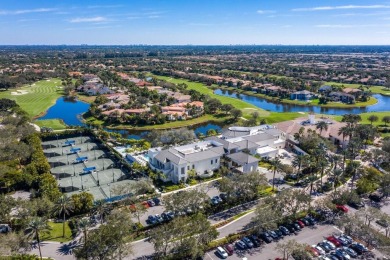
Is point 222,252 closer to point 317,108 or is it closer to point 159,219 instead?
point 159,219

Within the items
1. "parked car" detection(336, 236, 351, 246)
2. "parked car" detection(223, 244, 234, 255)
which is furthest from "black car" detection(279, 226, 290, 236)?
"parked car" detection(223, 244, 234, 255)

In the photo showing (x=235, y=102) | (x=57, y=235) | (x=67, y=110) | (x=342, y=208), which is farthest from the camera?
(x=235, y=102)

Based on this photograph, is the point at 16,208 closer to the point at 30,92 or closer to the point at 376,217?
the point at 376,217

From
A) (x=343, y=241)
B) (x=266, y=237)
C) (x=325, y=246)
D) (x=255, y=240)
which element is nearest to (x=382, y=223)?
(x=343, y=241)

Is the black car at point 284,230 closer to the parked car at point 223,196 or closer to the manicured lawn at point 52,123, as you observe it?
the parked car at point 223,196

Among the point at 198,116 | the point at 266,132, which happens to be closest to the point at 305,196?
the point at 266,132
